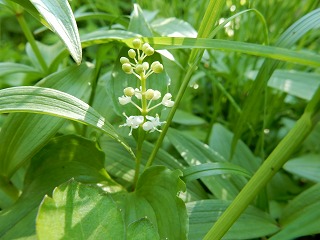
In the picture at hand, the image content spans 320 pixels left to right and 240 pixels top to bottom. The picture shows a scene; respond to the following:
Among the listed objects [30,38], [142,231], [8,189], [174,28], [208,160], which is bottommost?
[142,231]

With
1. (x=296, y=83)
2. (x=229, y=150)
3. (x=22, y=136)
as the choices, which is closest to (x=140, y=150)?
(x=22, y=136)

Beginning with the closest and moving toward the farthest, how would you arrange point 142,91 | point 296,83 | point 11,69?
point 142,91 < point 11,69 < point 296,83

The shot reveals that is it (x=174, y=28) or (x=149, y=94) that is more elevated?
(x=174, y=28)

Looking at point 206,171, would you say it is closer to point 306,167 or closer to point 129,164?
point 129,164

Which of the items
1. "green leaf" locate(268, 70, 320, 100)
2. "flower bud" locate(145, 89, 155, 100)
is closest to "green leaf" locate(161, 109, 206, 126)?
"green leaf" locate(268, 70, 320, 100)

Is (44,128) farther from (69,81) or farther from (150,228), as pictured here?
(150,228)

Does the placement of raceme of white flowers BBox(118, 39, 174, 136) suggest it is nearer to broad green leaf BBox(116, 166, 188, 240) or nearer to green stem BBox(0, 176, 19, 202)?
broad green leaf BBox(116, 166, 188, 240)
